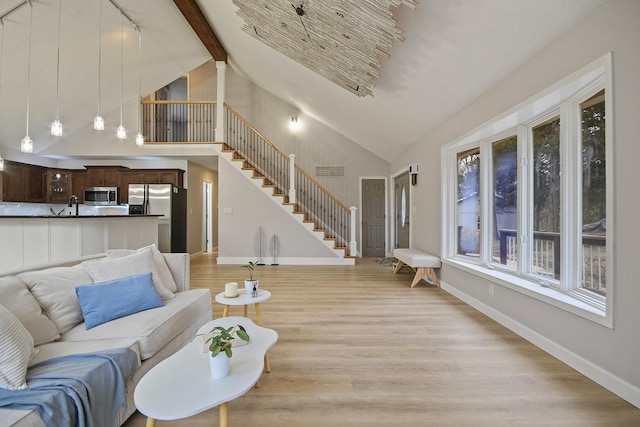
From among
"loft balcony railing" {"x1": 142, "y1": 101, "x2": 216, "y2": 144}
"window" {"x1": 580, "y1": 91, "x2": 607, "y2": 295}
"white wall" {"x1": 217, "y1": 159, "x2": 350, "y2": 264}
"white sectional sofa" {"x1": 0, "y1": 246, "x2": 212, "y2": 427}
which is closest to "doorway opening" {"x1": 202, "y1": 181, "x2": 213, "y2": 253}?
"loft balcony railing" {"x1": 142, "y1": 101, "x2": 216, "y2": 144}

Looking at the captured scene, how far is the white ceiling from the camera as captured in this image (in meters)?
2.39

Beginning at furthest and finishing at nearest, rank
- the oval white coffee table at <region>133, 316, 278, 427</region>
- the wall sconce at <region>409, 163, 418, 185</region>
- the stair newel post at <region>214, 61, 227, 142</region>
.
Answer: the stair newel post at <region>214, 61, 227, 142</region> < the wall sconce at <region>409, 163, 418, 185</region> < the oval white coffee table at <region>133, 316, 278, 427</region>

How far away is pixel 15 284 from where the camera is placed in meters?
1.65

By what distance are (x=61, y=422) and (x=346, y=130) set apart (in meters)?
6.69

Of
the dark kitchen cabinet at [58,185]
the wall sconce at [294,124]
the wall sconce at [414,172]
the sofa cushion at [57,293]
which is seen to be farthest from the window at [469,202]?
the dark kitchen cabinet at [58,185]

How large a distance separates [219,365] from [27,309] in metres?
1.29

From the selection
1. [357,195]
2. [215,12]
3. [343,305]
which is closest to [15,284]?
[343,305]

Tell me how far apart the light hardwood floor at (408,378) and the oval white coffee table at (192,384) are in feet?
1.58

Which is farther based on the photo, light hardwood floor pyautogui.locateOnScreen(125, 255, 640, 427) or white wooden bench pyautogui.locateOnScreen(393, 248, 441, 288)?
white wooden bench pyautogui.locateOnScreen(393, 248, 441, 288)

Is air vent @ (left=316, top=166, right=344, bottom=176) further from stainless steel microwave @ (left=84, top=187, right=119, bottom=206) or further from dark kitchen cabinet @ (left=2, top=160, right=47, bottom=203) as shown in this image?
dark kitchen cabinet @ (left=2, top=160, right=47, bottom=203)

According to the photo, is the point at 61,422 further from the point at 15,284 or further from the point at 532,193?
the point at 532,193

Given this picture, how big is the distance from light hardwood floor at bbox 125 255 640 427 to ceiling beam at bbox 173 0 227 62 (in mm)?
5127

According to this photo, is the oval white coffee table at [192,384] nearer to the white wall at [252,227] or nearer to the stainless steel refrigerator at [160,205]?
the white wall at [252,227]

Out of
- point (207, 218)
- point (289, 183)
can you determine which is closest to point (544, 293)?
point (289, 183)
